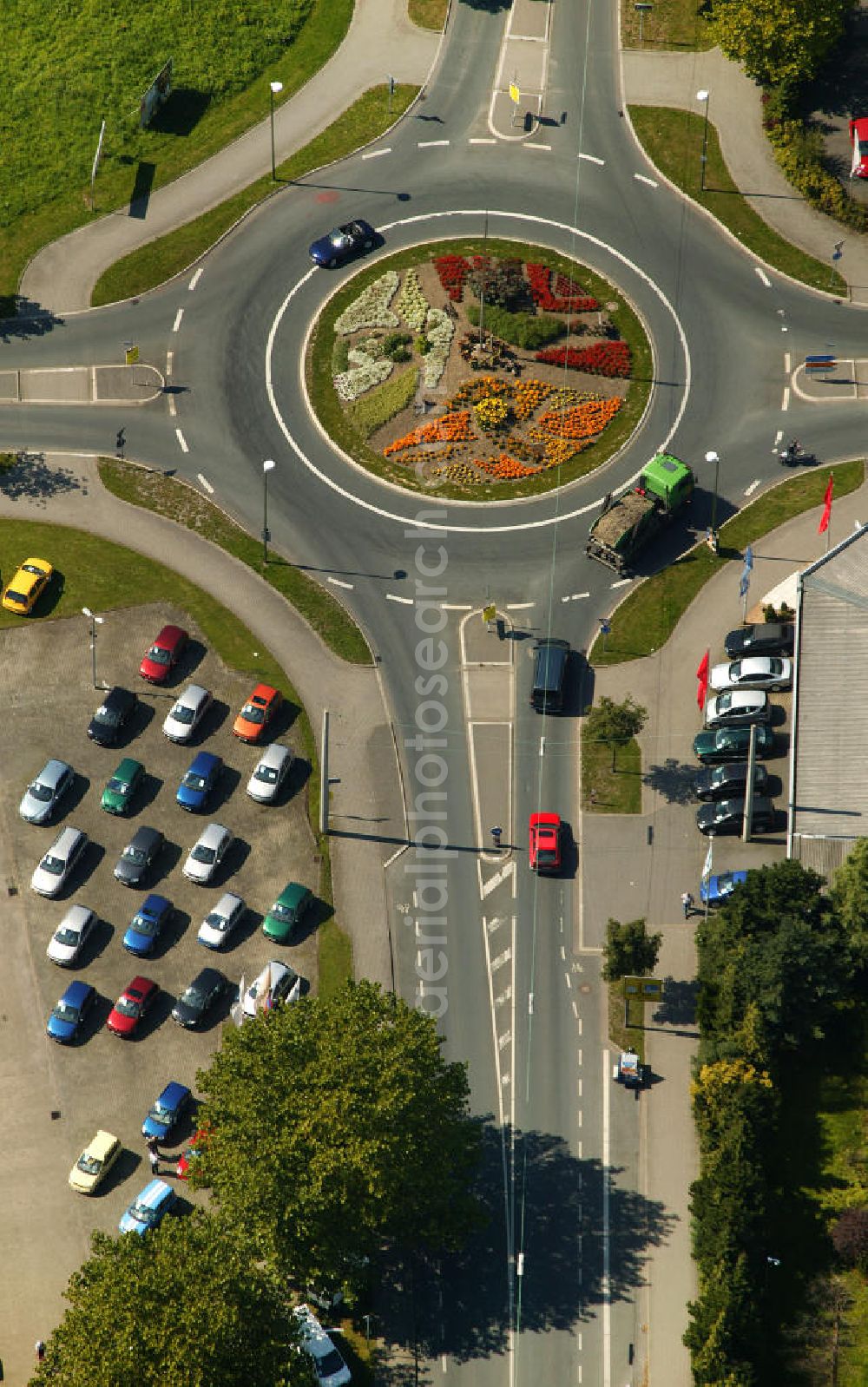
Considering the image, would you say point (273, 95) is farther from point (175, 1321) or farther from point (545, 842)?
point (175, 1321)

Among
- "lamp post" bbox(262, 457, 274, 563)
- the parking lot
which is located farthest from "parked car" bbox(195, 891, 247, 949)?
"lamp post" bbox(262, 457, 274, 563)

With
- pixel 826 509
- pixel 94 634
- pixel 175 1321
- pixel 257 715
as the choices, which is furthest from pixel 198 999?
pixel 826 509

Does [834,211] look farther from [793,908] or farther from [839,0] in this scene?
[793,908]

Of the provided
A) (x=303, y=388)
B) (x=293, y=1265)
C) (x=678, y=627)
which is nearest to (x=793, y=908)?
(x=678, y=627)

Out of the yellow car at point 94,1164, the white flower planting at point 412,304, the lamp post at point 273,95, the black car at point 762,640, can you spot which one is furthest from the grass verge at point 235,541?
the yellow car at point 94,1164

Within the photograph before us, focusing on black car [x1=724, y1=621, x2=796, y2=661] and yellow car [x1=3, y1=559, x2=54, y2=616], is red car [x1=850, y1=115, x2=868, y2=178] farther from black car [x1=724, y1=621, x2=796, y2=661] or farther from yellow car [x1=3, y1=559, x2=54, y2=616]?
yellow car [x1=3, y1=559, x2=54, y2=616]

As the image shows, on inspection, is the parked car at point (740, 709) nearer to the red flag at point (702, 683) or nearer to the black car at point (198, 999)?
the red flag at point (702, 683)
